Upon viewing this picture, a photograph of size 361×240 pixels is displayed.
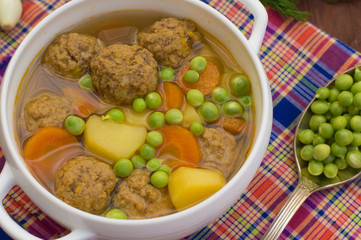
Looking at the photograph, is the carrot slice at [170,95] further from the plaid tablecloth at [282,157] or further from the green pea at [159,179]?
the plaid tablecloth at [282,157]

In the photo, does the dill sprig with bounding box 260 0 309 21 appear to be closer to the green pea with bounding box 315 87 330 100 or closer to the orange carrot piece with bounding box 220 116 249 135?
→ the green pea with bounding box 315 87 330 100

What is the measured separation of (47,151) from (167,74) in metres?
0.63

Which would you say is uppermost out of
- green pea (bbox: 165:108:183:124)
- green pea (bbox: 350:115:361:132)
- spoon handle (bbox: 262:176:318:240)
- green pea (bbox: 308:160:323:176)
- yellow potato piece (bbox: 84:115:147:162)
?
green pea (bbox: 165:108:183:124)

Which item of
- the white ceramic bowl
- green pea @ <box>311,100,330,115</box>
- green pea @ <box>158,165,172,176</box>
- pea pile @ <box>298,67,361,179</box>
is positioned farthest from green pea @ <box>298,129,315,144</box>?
green pea @ <box>158,165,172,176</box>

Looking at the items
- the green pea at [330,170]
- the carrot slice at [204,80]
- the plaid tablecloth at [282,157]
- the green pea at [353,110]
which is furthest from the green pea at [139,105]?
the green pea at [353,110]

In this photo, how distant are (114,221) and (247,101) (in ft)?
2.73

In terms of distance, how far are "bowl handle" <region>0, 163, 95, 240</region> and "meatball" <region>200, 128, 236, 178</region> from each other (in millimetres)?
584

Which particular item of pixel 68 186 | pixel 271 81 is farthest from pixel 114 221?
pixel 271 81

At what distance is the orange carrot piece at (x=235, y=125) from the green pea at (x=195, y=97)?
5.3 inches

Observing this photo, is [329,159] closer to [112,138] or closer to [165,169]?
[165,169]

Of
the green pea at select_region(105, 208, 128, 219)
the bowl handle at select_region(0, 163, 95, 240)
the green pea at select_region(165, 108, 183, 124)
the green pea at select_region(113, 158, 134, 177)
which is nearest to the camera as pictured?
the bowl handle at select_region(0, 163, 95, 240)

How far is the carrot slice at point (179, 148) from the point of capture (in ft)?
6.55

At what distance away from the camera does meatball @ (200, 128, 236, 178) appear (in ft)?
6.48

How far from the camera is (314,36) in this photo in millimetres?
2666
